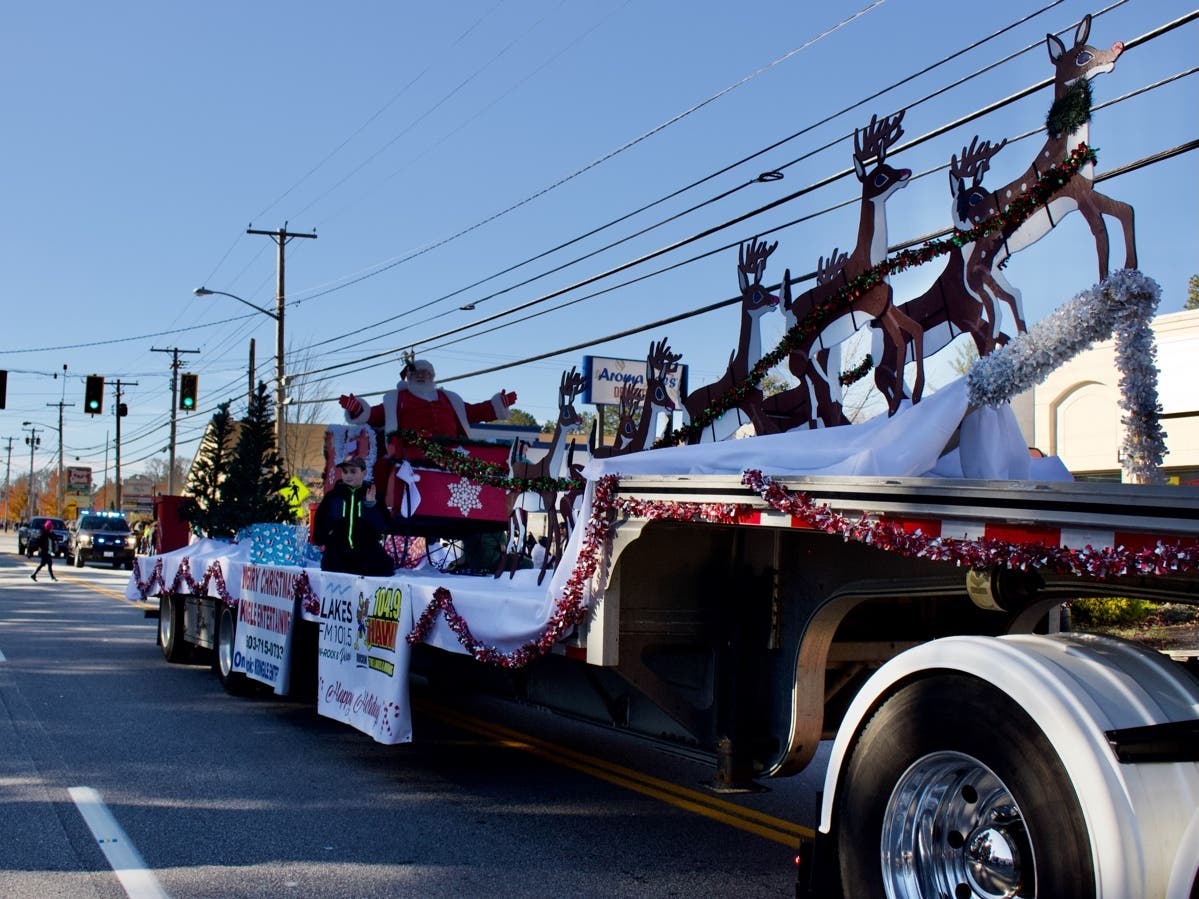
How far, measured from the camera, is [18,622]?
18484 mm

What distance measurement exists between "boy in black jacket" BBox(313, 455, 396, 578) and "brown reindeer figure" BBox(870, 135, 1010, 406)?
13.6ft

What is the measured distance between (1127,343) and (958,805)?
2.01 metres

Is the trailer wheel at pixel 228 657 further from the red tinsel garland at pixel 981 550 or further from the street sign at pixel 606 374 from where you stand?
the street sign at pixel 606 374

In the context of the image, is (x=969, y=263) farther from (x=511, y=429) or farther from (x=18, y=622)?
(x=18, y=622)

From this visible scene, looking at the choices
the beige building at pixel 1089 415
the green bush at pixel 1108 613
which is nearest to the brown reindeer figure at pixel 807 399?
the beige building at pixel 1089 415

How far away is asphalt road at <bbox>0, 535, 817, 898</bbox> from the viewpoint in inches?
220

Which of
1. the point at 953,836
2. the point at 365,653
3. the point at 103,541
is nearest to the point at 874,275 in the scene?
the point at 365,653

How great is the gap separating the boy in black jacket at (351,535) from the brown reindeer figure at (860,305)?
347cm

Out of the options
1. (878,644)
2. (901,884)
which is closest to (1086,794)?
(901,884)

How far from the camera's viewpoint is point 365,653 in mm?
7797

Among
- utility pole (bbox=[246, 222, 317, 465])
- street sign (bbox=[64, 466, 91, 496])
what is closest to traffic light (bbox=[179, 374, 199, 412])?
utility pole (bbox=[246, 222, 317, 465])

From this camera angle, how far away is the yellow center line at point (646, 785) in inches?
259

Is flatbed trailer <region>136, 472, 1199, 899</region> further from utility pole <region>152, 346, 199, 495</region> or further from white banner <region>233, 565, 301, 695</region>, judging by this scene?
utility pole <region>152, 346, 199, 495</region>

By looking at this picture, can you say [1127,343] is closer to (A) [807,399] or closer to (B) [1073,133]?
(B) [1073,133]
